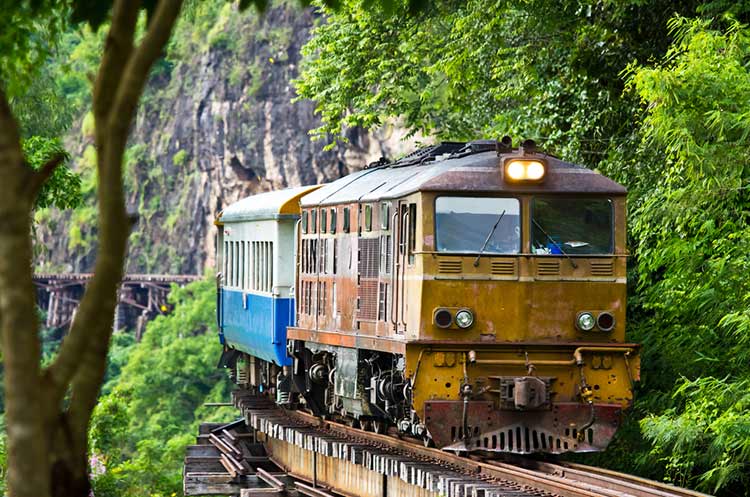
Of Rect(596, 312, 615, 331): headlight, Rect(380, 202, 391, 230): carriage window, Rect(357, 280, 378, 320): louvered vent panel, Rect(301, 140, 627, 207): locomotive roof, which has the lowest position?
Rect(596, 312, 615, 331): headlight

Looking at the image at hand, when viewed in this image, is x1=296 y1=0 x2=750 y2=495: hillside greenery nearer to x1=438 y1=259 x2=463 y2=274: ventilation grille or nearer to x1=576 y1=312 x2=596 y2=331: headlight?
x1=576 y1=312 x2=596 y2=331: headlight

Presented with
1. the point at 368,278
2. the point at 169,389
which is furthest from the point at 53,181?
the point at 169,389

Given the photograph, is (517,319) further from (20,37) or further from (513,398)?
(20,37)

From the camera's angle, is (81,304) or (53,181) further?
(53,181)

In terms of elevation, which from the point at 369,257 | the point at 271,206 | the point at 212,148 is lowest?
the point at 369,257

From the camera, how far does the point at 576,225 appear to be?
1269cm

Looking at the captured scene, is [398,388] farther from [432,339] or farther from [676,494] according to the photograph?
[676,494]

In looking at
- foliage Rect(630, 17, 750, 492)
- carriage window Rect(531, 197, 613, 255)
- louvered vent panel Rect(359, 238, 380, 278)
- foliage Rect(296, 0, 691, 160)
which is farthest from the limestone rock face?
carriage window Rect(531, 197, 613, 255)

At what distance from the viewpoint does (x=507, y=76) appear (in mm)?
23438

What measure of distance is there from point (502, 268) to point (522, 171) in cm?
93

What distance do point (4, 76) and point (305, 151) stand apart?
50271 millimetres

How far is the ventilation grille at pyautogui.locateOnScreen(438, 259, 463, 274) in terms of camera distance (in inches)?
488

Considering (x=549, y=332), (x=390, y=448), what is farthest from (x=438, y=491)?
(x=390, y=448)

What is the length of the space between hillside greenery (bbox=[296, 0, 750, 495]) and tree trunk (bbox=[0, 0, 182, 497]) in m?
5.27
